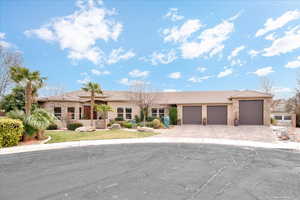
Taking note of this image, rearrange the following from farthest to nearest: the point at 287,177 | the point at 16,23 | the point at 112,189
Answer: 1. the point at 16,23
2. the point at 287,177
3. the point at 112,189

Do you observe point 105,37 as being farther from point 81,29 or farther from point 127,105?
point 127,105

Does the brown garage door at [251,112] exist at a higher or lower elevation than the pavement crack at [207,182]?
higher

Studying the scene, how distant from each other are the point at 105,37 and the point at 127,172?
15.7 m

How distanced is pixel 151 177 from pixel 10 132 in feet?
31.7

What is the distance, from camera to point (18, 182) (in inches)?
167

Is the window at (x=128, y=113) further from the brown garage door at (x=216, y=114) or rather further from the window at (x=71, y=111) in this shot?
the brown garage door at (x=216, y=114)

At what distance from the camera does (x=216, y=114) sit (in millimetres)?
20453

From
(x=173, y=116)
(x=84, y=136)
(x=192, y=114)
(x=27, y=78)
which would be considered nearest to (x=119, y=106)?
(x=173, y=116)

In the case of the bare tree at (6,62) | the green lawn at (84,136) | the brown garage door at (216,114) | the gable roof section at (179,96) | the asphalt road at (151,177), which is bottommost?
the green lawn at (84,136)

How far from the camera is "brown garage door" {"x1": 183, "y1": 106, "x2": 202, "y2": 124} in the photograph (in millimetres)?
20969

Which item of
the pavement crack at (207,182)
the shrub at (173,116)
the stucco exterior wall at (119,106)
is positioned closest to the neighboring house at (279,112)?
the shrub at (173,116)

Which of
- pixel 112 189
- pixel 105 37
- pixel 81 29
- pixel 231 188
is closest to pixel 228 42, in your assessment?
pixel 105 37

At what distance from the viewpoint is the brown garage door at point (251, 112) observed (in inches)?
725

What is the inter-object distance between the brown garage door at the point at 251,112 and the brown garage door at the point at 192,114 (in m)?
5.01
